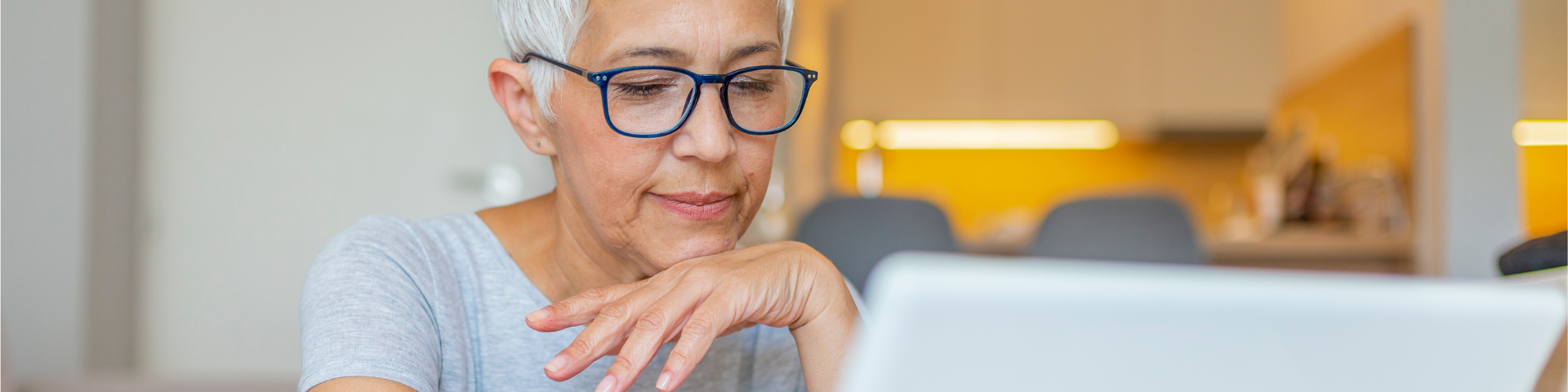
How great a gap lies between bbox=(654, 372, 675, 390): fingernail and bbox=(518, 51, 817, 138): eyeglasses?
0.25m

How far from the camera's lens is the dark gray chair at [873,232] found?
2.15 meters

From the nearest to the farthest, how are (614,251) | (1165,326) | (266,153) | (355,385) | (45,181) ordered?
(1165,326) < (355,385) < (614,251) < (45,181) < (266,153)

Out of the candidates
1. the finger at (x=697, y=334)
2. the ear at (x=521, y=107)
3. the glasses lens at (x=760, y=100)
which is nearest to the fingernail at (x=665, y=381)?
the finger at (x=697, y=334)

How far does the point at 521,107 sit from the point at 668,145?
19cm

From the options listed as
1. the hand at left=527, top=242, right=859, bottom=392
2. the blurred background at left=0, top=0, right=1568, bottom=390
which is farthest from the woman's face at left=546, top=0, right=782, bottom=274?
the blurred background at left=0, top=0, right=1568, bottom=390

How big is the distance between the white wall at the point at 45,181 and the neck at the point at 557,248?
1448 millimetres

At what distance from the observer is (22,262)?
178cm

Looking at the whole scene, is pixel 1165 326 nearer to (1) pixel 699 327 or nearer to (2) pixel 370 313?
(1) pixel 699 327

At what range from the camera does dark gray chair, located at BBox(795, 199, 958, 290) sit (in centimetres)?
215

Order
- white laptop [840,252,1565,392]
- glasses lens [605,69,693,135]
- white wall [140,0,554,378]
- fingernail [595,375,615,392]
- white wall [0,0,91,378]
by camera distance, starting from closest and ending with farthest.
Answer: white laptop [840,252,1565,392], fingernail [595,375,615,392], glasses lens [605,69,693,135], white wall [0,0,91,378], white wall [140,0,554,378]

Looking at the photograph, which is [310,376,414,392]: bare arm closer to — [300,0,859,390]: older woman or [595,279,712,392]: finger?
[300,0,859,390]: older woman

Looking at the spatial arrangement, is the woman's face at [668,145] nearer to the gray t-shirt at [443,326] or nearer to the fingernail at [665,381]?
the gray t-shirt at [443,326]

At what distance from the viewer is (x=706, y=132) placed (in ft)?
2.34

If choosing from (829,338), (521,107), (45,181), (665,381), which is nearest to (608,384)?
(665,381)
